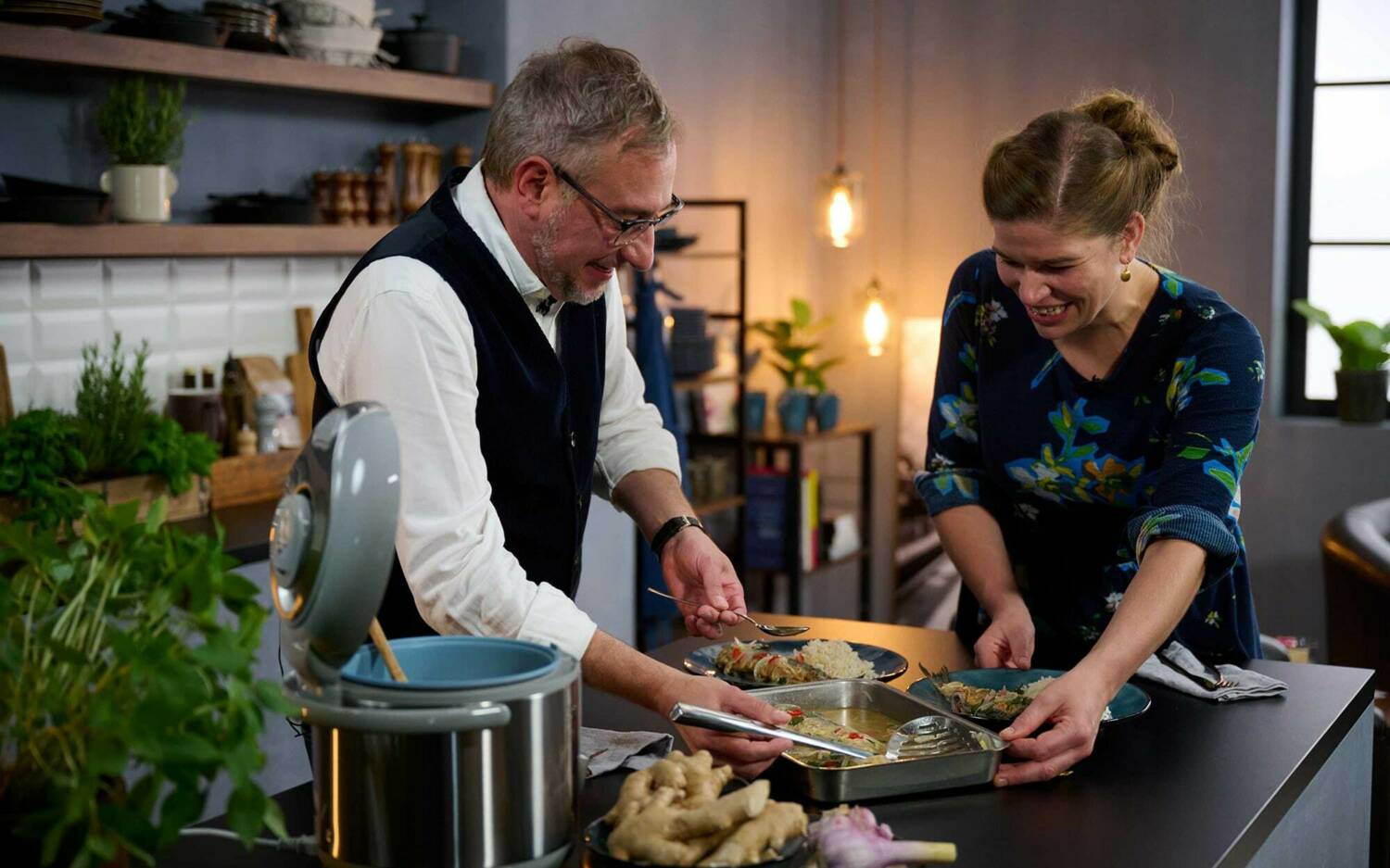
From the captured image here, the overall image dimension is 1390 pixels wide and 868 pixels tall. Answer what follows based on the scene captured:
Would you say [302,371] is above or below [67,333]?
below

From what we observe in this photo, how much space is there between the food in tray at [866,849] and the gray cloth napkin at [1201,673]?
28.7 inches

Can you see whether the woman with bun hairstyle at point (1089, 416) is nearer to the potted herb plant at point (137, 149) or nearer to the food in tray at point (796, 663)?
the food in tray at point (796, 663)

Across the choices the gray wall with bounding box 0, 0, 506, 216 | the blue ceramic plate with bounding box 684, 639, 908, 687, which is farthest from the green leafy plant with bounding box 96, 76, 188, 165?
the blue ceramic plate with bounding box 684, 639, 908, 687

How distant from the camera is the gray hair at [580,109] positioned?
167 centimetres

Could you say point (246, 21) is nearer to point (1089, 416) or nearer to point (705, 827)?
point (1089, 416)

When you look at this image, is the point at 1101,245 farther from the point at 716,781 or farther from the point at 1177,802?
the point at 716,781

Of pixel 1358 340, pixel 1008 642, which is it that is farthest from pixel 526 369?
pixel 1358 340

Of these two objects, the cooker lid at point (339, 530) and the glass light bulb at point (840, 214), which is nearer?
the cooker lid at point (339, 530)

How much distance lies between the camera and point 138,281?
11.2 feet

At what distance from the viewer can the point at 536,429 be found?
70.2 inches

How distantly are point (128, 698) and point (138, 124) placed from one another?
2564 millimetres

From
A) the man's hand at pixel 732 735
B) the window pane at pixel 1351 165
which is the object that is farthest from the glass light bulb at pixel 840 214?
the man's hand at pixel 732 735

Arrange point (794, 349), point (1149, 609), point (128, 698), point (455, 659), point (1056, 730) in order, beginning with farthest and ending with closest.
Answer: point (794, 349)
point (1149, 609)
point (1056, 730)
point (455, 659)
point (128, 698)

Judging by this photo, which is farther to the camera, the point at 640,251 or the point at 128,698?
the point at 640,251
